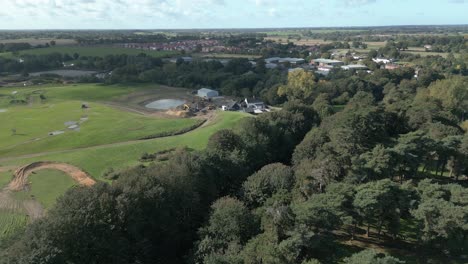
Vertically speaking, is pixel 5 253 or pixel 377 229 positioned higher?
pixel 5 253

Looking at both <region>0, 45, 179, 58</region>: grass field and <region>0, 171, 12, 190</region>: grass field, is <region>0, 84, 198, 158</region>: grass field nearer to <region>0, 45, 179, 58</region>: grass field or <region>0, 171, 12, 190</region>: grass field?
<region>0, 171, 12, 190</region>: grass field

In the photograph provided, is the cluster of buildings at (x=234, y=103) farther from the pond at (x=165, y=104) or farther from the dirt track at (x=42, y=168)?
the dirt track at (x=42, y=168)

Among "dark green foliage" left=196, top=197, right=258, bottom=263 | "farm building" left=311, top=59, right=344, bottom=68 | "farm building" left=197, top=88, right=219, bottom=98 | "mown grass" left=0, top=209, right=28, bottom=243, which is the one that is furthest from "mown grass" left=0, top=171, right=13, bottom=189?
"farm building" left=311, top=59, right=344, bottom=68

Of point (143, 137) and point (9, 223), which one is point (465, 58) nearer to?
point (143, 137)

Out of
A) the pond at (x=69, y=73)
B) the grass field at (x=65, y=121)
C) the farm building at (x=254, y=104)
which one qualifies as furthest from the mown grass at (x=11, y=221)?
the pond at (x=69, y=73)

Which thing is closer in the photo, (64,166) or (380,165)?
(380,165)

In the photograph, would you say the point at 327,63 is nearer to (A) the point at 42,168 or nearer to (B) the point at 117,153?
(B) the point at 117,153

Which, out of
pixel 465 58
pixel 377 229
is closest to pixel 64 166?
pixel 377 229
